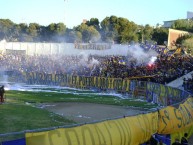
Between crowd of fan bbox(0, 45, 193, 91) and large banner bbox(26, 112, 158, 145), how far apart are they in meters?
28.3

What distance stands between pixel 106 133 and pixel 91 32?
83.8m

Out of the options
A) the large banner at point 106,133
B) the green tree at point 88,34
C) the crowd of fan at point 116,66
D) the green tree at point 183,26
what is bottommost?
the crowd of fan at point 116,66

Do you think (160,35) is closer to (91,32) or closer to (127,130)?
(91,32)

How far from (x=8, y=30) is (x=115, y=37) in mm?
37015

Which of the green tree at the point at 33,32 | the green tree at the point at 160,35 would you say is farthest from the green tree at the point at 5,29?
the green tree at the point at 160,35

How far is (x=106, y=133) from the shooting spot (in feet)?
37.1

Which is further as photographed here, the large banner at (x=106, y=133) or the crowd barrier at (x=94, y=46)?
the crowd barrier at (x=94, y=46)

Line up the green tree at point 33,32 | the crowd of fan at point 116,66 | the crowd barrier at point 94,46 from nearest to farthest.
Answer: the crowd of fan at point 116,66 < the crowd barrier at point 94,46 < the green tree at point 33,32

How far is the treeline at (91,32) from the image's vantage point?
92.1 metres

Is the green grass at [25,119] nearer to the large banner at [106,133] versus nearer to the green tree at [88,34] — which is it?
the large banner at [106,133]

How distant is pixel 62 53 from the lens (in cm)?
7125

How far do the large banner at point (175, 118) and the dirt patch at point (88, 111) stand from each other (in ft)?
22.9

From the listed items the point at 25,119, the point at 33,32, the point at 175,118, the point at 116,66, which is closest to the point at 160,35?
the point at 33,32

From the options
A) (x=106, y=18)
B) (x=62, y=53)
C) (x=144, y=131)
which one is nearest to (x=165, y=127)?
(x=144, y=131)
